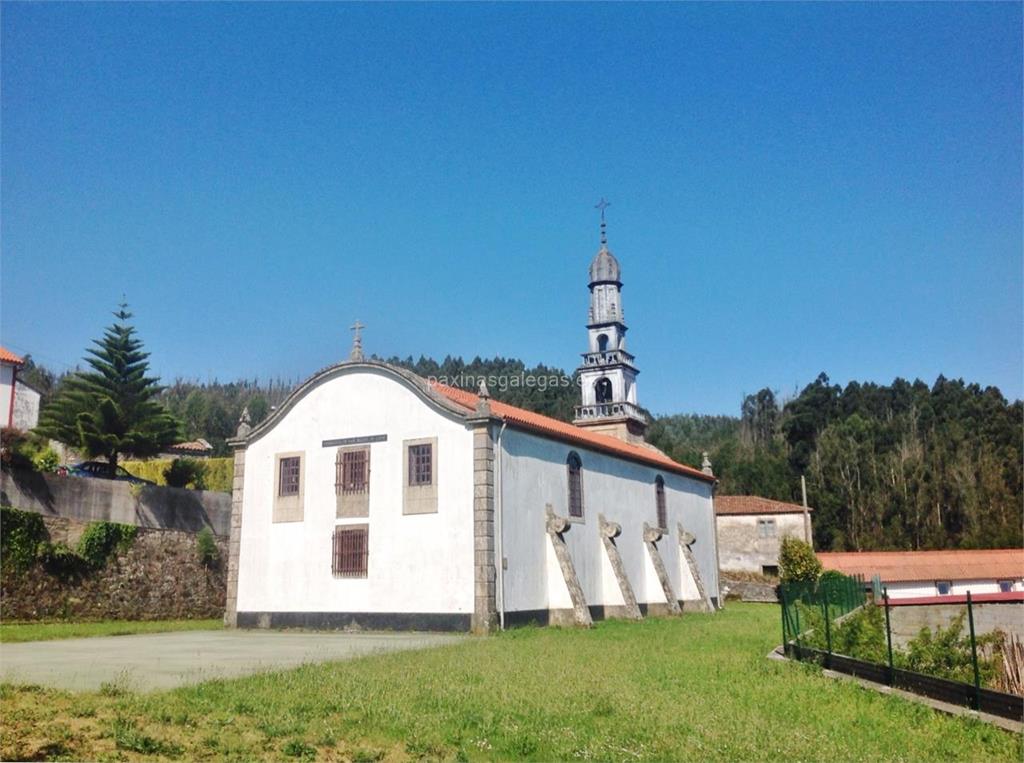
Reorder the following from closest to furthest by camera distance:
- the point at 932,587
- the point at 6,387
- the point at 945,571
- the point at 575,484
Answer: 1. the point at 575,484
2. the point at 6,387
3. the point at 932,587
4. the point at 945,571

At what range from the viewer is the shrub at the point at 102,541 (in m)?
25.2

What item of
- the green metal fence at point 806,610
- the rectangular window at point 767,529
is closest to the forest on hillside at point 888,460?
the rectangular window at point 767,529

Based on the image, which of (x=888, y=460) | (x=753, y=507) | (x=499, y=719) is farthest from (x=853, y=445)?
(x=499, y=719)

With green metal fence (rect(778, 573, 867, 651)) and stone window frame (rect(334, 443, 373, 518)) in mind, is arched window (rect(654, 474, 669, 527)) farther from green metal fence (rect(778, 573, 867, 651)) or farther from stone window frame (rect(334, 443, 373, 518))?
green metal fence (rect(778, 573, 867, 651))

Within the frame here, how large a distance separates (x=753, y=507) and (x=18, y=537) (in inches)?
1555

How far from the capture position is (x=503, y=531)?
74.5 feet

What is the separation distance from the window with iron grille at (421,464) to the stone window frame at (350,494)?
4.61 feet

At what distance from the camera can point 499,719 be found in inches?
351

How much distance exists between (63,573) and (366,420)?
9.52 m

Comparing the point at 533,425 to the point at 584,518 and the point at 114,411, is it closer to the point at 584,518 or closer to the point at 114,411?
the point at 584,518

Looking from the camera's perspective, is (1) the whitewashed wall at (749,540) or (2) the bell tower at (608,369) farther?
(1) the whitewashed wall at (749,540)

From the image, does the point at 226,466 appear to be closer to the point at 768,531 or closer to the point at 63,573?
the point at 63,573

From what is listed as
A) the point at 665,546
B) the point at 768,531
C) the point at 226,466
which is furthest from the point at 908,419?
the point at 226,466

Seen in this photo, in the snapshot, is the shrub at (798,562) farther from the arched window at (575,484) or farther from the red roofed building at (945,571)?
the arched window at (575,484)
